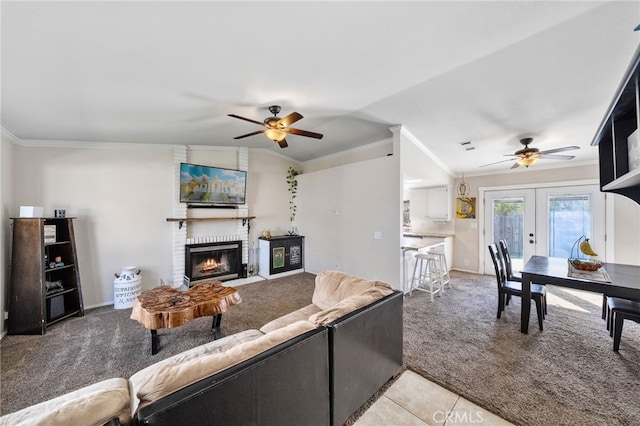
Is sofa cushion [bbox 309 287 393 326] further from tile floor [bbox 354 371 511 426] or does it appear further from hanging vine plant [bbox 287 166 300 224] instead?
hanging vine plant [bbox 287 166 300 224]

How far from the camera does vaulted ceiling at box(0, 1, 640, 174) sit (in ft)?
5.30

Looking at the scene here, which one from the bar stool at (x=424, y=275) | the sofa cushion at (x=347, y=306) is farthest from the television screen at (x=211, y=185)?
the sofa cushion at (x=347, y=306)

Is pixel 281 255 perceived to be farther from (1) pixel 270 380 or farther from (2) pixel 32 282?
(1) pixel 270 380

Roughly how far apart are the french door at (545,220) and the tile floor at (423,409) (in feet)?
15.7

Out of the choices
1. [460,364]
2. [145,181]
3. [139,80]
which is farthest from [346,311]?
[145,181]

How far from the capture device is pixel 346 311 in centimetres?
168

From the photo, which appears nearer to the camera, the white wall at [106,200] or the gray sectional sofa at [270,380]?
the gray sectional sofa at [270,380]

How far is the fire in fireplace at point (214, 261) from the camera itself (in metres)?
4.79

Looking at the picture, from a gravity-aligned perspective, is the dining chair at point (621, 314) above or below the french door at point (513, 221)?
below

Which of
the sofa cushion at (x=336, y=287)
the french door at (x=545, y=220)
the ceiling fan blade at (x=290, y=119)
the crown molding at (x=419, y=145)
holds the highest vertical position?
the crown molding at (x=419, y=145)

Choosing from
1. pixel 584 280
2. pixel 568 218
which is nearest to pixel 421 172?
pixel 584 280

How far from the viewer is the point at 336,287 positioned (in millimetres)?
2484

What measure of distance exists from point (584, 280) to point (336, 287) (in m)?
2.53

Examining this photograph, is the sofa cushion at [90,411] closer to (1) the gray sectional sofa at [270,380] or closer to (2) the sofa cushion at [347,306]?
(1) the gray sectional sofa at [270,380]
